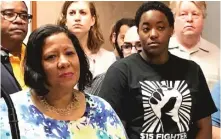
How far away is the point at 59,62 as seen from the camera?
3.23 feet

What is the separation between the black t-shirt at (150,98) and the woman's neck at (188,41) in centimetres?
54

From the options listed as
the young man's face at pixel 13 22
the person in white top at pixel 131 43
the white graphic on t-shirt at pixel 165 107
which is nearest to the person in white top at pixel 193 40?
the person in white top at pixel 131 43

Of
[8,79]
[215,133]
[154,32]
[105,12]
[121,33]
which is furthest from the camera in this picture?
[105,12]

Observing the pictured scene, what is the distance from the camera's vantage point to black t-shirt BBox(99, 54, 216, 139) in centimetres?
126

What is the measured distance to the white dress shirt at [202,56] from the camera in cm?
182

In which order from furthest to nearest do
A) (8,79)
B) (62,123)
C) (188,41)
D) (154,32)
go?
1. (188,41)
2. (154,32)
3. (8,79)
4. (62,123)

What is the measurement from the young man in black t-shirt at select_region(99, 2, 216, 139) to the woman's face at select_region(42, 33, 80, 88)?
268 millimetres

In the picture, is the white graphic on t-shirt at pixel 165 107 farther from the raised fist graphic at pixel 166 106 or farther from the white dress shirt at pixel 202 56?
the white dress shirt at pixel 202 56

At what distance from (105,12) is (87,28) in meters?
0.42

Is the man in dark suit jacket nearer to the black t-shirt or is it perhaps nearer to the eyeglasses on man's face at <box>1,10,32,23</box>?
the eyeglasses on man's face at <box>1,10,32,23</box>

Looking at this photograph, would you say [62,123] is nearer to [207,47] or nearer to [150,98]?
[150,98]

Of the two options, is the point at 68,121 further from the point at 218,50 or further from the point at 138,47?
the point at 218,50

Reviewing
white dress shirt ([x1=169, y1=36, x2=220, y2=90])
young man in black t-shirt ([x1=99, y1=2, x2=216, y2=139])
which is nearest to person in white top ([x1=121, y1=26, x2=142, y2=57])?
white dress shirt ([x1=169, y1=36, x2=220, y2=90])

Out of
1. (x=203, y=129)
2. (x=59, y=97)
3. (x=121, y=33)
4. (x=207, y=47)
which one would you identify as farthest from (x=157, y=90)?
(x=121, y=33)
